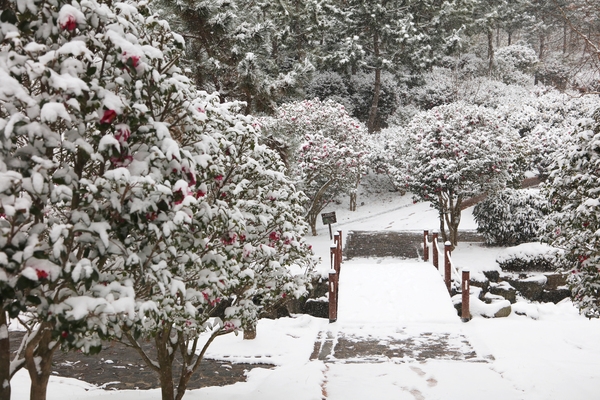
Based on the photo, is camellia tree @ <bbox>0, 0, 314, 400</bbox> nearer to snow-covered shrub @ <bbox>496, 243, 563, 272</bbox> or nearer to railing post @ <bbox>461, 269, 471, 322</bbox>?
Result: railing post @ <bbox>461, 269, 471, 322</bbox>

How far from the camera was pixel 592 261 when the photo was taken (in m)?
6.50

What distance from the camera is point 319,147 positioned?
1811 centimetres

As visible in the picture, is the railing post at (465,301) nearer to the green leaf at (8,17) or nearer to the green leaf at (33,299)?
the green leaf at (33,299)

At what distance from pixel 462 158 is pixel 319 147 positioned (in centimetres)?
478

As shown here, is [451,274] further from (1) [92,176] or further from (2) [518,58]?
(2) [518,58]

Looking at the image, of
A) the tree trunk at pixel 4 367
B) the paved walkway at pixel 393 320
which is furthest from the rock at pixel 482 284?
the tree trunk at pixel 4 367

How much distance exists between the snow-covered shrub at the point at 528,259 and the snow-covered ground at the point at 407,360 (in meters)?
0.68

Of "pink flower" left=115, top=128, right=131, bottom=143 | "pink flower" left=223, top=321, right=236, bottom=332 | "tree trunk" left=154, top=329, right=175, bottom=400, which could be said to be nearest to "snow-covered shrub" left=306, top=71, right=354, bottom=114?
"pink flower" left=223, top=321, right=236, bottom=332

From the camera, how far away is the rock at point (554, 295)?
45.4 ft

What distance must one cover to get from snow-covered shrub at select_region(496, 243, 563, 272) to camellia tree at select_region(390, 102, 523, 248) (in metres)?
2.15

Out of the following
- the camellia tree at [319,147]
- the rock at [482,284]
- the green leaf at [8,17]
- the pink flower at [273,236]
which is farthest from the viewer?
the camellia tree at [319,147]

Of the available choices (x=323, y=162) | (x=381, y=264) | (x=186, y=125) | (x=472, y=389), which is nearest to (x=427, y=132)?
(x=323, y=162)

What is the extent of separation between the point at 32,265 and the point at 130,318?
70cm

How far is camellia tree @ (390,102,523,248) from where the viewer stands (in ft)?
52.5
